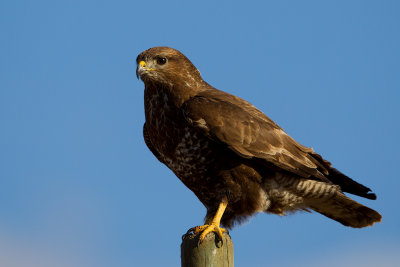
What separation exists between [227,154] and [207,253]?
138 cm

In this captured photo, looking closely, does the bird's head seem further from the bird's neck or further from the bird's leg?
the bird's leg

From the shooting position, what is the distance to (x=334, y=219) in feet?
24.7

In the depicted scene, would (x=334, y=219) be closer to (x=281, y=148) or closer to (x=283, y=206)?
(x=283, y=206)

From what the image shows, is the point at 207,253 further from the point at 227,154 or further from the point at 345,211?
the point at 345,211

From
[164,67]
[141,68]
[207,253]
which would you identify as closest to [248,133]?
[164,67]

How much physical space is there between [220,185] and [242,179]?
26cm

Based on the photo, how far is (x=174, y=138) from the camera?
6.54 metres

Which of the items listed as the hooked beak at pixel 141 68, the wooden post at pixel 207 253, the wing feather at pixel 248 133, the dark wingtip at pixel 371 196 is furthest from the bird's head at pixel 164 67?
the dark wingtip at pixel 371 196

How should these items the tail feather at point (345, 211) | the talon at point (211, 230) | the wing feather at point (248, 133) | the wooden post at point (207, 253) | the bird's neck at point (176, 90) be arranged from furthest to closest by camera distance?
the tail feather at point (345, 211), the bird's neck at point (176, 90), the wing feather at point (248, 133), the talon at point (211, 230), the wooden post at point (207, 253)

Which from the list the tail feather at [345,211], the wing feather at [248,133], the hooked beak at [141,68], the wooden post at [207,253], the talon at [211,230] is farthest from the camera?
the tail feather at [345,211]

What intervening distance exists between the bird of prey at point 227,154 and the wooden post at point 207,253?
33 centimetres

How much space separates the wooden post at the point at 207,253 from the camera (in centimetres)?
534

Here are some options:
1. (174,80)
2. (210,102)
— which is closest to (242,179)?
(210,102)

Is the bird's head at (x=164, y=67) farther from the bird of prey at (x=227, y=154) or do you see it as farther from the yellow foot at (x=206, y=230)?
the yellow foot at (x=206, y=230)
